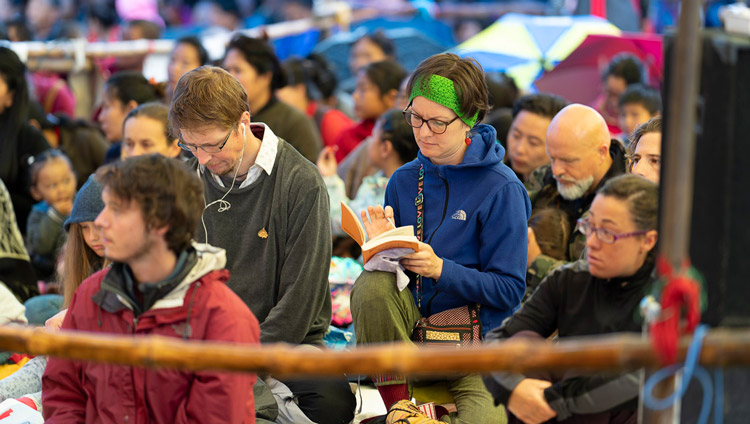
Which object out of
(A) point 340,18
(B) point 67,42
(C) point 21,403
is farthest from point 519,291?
(A) point 340,18

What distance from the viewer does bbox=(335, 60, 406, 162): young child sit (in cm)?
628

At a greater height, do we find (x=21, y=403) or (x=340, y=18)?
(x=340, y=18)

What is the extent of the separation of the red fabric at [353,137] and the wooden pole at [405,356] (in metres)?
4.34

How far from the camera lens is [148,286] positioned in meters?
2.58

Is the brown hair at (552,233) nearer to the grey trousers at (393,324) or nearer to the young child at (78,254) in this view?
the grey trousers at (393,324)

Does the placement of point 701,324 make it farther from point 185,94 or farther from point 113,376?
point 185,94

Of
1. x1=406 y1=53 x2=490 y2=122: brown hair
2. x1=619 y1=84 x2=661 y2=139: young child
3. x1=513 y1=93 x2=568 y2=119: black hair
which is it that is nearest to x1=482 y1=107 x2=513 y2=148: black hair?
x1=513 y1=93 x2=568 y2=119: black hair

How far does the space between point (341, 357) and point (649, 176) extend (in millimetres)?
1872

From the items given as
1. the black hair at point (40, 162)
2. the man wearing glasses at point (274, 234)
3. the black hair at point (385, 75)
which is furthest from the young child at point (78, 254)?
the black hair at point (385, 75)

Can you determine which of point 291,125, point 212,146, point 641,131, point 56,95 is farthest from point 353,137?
point 212,146

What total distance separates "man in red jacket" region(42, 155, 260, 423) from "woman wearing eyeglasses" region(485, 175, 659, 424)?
745 millimetres

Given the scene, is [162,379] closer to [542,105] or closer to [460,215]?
[460,215]

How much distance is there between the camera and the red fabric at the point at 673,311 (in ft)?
6.31

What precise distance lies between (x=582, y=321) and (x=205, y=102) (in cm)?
141
